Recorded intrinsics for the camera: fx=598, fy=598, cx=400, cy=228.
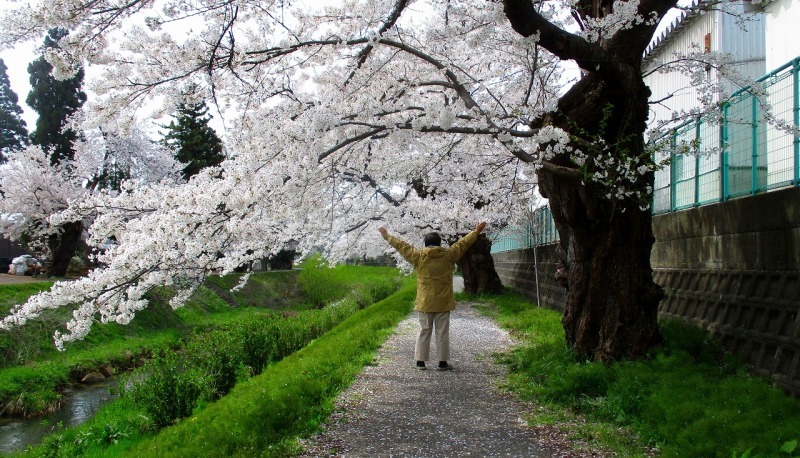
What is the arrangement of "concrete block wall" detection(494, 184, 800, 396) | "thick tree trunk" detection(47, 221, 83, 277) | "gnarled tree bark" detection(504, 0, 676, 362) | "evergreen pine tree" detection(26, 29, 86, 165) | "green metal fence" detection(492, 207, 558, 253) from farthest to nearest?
"evergreen pine tree" detection(26, 29, 86, 165) < "thick tree trunk" detection(47, 221, 83, 277) < "green metal fence" detection(492, 207, 558, 253) < "gnarled tree bark" detection(504, 0, 676, 362) < "concrete block wall" detection(494, 184, 800, 396)

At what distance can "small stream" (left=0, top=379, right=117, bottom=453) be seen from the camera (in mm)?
9410

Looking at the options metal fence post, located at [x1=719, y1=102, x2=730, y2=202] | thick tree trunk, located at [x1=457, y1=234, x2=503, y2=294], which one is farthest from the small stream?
thick tree trunk, located at [x1=457, y1=234, x2=503, y2=294]

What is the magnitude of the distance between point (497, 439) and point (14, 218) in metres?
28.0

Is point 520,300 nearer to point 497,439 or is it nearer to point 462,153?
point 462,153

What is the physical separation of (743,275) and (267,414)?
512cm

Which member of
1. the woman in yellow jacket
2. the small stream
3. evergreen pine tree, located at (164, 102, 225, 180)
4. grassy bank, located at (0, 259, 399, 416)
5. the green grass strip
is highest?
evergreen pine tree, located at (164, 102, 225, 180)

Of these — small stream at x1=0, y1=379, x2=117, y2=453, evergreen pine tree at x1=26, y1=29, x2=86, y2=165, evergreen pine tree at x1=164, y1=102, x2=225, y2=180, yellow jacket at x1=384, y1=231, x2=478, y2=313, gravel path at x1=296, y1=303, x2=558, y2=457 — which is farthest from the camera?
evergreen pine tree at x1=164, y1=102, x2=225, y2=180

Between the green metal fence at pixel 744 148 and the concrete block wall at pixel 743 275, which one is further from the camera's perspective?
the green metal fence at pixel 744 148

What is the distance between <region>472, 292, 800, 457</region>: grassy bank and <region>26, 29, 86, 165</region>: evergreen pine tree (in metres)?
26.7

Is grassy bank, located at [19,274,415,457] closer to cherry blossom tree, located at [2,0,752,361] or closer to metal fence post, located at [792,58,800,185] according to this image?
cherry blossom tree, located at [2,0,752,361]

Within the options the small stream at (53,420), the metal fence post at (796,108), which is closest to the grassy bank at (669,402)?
the metal fence post at (796,108)

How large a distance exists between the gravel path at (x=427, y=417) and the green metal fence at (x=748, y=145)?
10.3 ft

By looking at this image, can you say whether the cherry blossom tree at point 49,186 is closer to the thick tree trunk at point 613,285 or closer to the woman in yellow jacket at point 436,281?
the woman in yellow jacket at point 436,281

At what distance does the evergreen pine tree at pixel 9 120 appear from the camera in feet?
138
